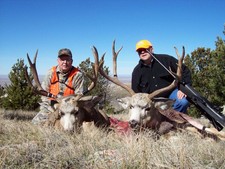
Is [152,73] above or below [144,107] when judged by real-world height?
above

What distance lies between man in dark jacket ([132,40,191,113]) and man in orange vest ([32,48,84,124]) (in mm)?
1443

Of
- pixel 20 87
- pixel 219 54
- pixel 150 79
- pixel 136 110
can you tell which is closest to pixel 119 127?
pixel 136 110

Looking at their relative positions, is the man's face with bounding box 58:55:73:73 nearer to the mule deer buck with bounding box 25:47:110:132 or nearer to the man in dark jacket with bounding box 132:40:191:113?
the mule deer buck with bounding box 25:47:110:132

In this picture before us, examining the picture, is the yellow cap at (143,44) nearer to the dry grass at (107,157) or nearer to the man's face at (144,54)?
the man's face at (144,54)

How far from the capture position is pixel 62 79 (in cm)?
743

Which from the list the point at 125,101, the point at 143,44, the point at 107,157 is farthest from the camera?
the point at 143,44

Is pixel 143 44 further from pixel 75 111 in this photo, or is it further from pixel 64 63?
pixel 75 111

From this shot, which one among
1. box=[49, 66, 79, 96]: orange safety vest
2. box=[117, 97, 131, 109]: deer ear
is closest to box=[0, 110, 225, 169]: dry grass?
box=[117, 97, 131, 109]: deer ear

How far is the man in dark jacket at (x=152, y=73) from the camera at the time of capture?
23.7ft

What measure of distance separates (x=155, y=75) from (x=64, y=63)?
7.20 feet

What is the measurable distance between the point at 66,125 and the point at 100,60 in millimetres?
1728

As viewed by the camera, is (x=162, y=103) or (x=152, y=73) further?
(x=152, y=73)

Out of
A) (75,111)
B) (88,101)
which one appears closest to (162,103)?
(88,101)

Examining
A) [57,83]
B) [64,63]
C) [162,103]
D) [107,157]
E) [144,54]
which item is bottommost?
[107,157]
